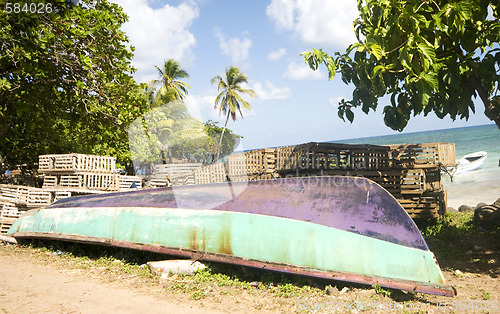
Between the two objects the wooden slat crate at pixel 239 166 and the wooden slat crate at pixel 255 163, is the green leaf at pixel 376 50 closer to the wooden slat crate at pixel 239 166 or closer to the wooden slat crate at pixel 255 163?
the wooden slat crate at pixel 255 163

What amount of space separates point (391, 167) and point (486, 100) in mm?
3133

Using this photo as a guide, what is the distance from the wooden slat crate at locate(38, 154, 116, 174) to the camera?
11664 millimetres

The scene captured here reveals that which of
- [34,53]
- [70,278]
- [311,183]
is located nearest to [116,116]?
[34,53]

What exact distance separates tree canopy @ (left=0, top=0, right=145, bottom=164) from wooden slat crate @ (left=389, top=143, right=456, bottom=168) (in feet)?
28.1

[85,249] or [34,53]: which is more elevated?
[34,53]

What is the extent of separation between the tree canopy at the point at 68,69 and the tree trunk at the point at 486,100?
9487 mm

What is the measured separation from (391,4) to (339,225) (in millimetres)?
3827

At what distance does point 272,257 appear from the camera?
17.6 feet

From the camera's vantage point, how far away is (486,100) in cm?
714

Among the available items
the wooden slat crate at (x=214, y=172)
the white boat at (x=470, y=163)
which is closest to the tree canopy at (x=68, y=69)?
the wooden slat crate at (x=214, y=172)

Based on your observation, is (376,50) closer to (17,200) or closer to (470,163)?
(17,200)

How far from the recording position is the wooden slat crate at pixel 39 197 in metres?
10.9

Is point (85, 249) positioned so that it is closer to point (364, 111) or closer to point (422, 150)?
point (364, 111)

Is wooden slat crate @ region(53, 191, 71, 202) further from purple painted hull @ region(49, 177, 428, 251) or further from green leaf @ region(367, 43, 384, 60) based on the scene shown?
green leaf @ region(367, 43, 384, 60)
